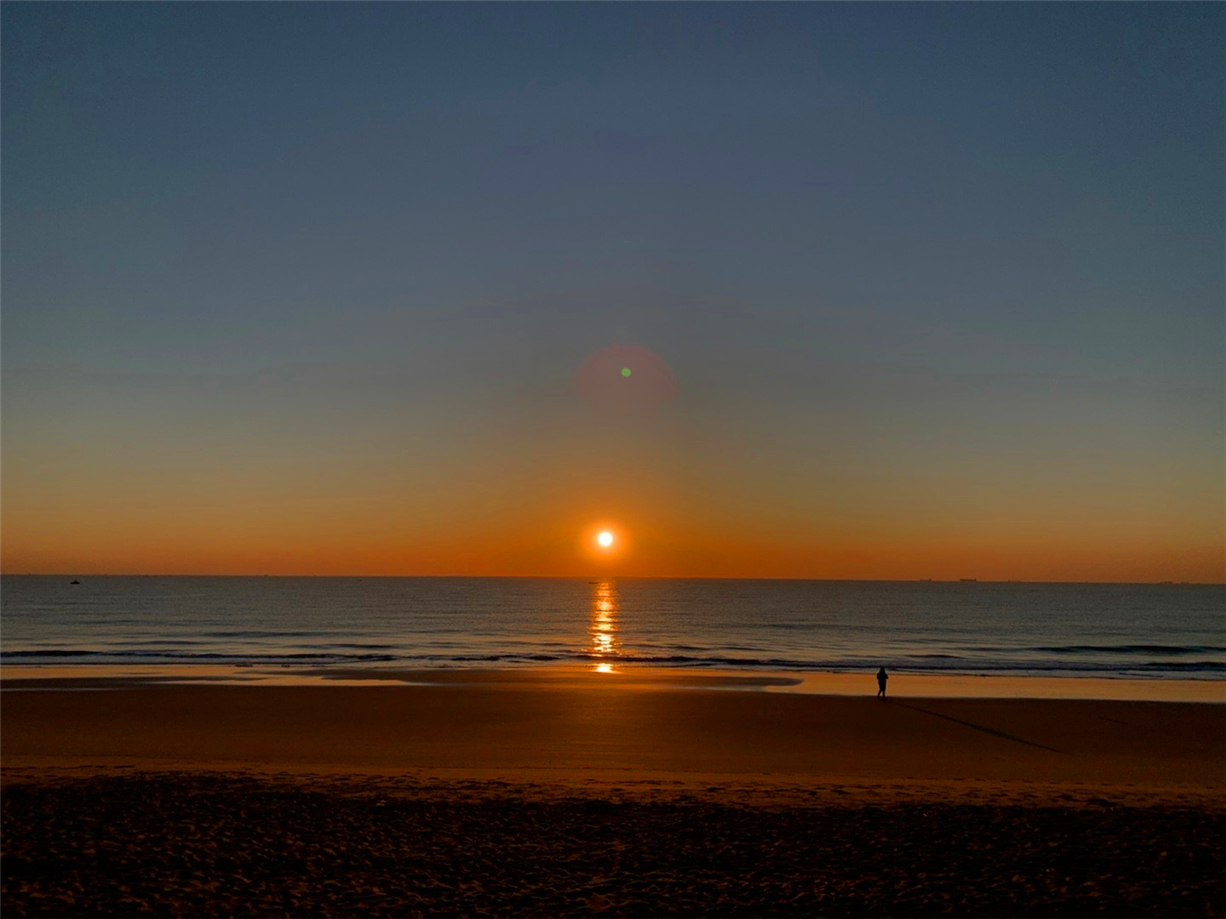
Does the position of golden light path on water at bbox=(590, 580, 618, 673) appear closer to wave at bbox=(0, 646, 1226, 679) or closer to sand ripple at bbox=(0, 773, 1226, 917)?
wave at bbox=(0, 646, 1226, 679)

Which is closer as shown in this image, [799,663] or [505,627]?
[799,663]

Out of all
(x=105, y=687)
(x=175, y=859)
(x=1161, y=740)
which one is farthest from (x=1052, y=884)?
(x=105, y=687)

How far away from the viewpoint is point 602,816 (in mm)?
13898

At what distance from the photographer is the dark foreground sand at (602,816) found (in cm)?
1020

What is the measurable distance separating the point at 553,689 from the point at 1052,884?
26.3 m

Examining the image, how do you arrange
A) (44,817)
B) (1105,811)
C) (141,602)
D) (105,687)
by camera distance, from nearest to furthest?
(44,817) → (1105,811) → (105,687) → (141,602)

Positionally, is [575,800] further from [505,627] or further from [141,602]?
[141,602]

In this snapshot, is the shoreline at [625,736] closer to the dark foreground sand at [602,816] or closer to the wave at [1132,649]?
the dark foreground sand at [602,816]

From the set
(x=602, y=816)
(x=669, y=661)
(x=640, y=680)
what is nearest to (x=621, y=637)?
(x=669, y=661)

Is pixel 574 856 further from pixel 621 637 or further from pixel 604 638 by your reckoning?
pixel 621 637

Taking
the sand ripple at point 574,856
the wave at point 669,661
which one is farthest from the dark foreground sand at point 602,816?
the wave at point 669,661

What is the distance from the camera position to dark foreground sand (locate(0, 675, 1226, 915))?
10.2 m

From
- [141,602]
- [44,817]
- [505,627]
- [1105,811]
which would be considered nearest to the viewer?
[44,817]

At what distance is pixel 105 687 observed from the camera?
114 feet
